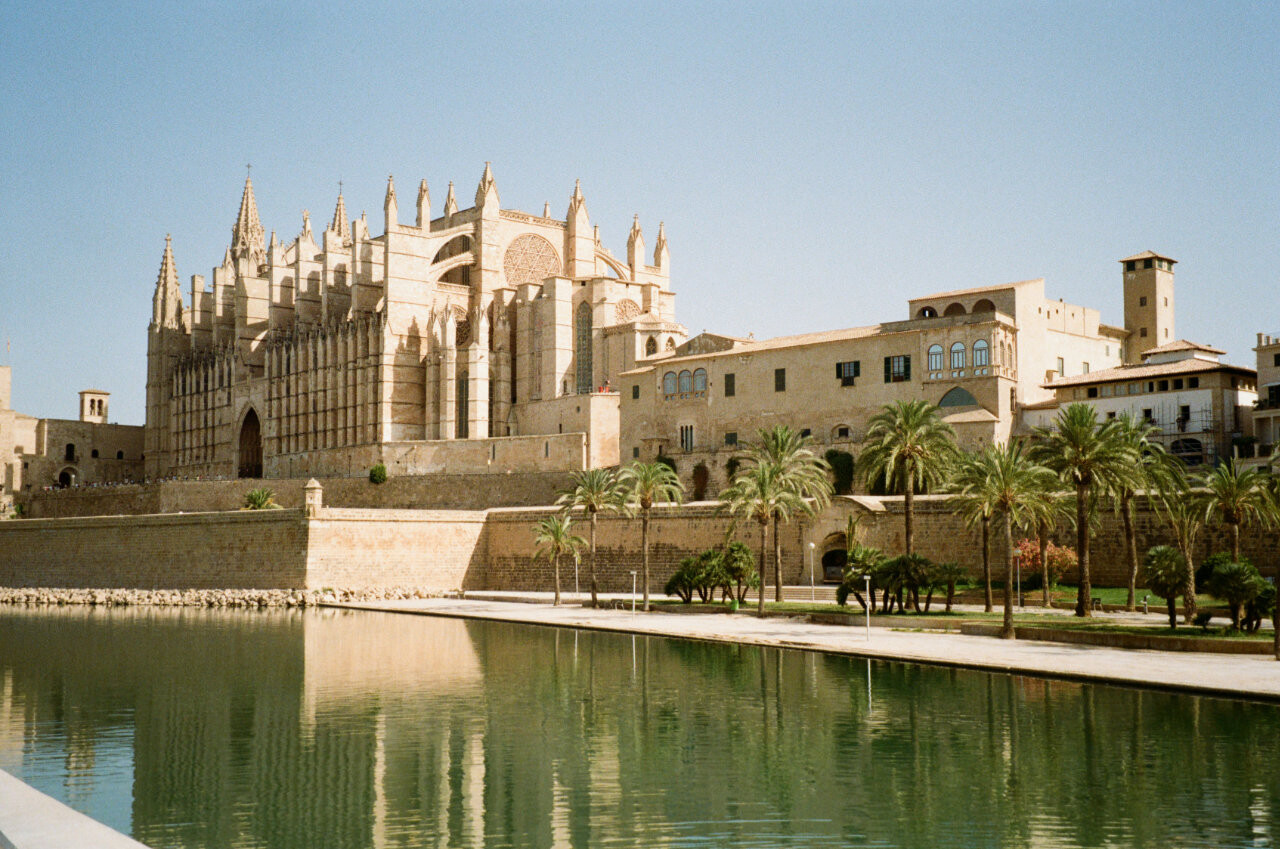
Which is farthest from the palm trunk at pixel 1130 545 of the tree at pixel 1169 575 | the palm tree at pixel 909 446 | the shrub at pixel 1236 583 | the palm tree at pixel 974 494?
the shrub at pixel 1236 583

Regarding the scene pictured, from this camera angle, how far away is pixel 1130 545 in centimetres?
3275

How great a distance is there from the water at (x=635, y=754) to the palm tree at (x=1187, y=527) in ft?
25.8

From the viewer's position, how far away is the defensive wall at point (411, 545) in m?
38.7

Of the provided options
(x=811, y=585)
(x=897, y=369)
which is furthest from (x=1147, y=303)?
(x=811, y=585)

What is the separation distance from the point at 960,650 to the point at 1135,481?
A: 317 inches

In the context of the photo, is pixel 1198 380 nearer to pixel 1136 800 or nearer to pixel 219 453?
pixel 1136 800

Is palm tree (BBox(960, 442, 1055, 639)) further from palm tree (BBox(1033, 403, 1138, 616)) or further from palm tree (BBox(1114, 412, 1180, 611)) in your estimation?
palm tree (BBox(1114, 412, 1180, 611))

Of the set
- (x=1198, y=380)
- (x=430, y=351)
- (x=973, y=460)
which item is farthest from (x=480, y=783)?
(x=430, y=351)

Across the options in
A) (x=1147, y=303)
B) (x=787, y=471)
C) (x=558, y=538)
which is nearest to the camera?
(x=787, y=471)

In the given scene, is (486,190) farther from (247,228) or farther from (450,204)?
(247,228)

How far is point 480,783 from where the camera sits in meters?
14.6

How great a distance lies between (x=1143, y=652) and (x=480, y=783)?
15212 mm

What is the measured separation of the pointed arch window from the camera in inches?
2413

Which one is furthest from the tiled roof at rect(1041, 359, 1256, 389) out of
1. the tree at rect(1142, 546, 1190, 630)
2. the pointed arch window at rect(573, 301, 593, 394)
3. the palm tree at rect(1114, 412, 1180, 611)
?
the pointed arch window at rect(573, 301, 593, 394)
